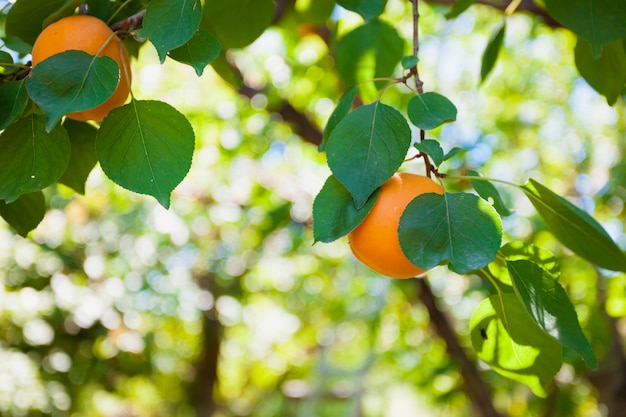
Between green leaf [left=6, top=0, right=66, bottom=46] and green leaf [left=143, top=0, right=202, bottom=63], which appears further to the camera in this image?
green leaf [left=6, top=0, right=66, bottom=46]

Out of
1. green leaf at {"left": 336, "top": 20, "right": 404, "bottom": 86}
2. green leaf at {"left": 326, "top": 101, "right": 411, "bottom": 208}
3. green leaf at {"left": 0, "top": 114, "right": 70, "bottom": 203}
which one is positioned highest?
green leaf at {"left": 326, "top": 101, "right": 411, "bottom": 208}

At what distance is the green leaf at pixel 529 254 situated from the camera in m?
0.52

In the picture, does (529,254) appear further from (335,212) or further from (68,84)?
(68,84)

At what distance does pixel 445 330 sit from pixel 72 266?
1.68 metres

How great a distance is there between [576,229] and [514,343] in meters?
0.10

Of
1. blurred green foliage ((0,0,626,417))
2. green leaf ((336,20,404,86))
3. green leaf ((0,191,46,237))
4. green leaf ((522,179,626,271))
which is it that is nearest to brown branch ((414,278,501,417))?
blurred green foliage ((0,0,626,417))

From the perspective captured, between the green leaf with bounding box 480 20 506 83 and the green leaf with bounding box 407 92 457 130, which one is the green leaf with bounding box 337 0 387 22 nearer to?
the green leaf with bounding box 407 92 457 130

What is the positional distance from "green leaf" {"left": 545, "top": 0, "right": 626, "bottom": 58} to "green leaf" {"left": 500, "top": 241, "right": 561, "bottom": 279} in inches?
6.3

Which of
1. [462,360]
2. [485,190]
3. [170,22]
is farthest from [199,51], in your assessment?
[462,360]

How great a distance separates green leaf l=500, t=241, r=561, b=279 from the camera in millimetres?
519

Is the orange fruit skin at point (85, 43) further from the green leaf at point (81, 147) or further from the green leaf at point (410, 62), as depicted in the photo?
the green leaf at point (410, 62)

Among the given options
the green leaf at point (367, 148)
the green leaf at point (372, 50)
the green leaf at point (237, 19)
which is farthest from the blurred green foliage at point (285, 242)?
the green leaf at point (367, 148)

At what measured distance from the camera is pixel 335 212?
46 cm

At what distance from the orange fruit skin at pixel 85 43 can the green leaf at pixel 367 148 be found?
0.57 ft
